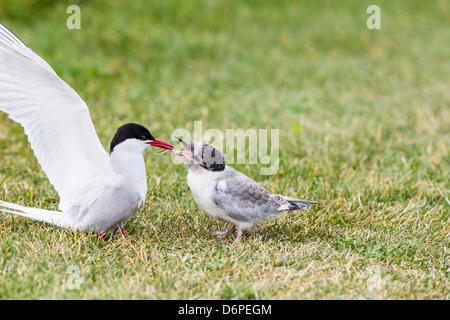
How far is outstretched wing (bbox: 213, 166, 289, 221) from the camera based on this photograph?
3.26 m

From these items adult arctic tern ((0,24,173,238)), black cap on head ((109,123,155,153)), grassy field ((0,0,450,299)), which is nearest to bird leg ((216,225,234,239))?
grassy field ((0,0,450,299))

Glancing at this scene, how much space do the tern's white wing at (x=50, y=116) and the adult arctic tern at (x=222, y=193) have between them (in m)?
0.52

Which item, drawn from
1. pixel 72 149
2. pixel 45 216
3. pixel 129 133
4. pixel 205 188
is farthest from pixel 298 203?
pixel 45 216

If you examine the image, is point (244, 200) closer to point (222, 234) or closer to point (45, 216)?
point (222, 234)

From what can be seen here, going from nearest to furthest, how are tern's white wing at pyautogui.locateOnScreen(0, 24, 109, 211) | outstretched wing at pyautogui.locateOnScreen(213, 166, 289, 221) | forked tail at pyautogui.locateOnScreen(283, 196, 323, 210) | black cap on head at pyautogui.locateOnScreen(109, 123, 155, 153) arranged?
tern's white wing at pyautogui.locateOnScreen(0, 24, 109, 211)
black cap on head at pyautogui.locateOnScreen(109, 123, 155, 153)
outstretched wing at pyautogui.locateOnScreen(213, 166, 289, 221)
forked tail at pyautogui.locateOnScreen(283, 196, 323, 210)

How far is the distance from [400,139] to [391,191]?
1387mm

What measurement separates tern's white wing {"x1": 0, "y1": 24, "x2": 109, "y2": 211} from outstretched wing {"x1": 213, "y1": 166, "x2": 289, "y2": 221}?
683 mm

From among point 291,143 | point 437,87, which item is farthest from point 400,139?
point 437,87

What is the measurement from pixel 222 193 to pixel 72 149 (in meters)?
0.88

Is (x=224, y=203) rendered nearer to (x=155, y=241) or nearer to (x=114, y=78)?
(x=155, y=241)

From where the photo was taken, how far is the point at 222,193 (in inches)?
128

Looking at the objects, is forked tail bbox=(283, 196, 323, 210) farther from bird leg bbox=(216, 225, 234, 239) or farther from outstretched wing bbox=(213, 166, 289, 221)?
bird leg bbox=(216, 225, 234, 239)

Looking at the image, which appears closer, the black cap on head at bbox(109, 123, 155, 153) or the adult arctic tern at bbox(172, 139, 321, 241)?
the black cap on head at bbox(109, 123, 155, 153)

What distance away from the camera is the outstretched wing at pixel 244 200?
326 cm
